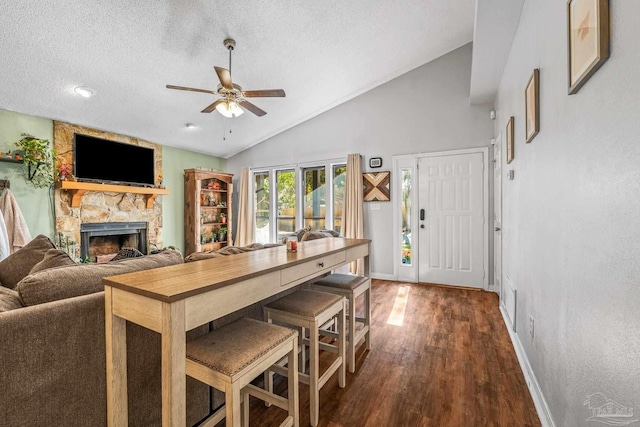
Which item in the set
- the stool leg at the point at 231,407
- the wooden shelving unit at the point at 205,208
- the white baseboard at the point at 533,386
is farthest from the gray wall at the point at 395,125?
the stool leg at the point at 231,407

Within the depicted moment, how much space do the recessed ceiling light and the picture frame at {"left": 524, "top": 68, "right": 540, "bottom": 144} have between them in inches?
175

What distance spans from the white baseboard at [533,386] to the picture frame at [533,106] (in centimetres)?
150

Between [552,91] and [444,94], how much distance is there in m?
3.03

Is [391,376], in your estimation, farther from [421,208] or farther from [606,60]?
[421,208]

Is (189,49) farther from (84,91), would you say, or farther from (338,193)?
(338,193)

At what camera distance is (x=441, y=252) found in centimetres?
426

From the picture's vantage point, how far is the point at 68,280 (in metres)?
1.16

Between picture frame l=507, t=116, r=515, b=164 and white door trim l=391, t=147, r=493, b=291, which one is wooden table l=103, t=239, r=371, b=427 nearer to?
picture frame l=507, t=116, r=515, b=164

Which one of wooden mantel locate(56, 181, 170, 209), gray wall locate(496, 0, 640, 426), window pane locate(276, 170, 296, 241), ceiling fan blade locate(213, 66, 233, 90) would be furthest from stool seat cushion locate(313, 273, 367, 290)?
wooden mantel locate(56, 181, 170, 209)

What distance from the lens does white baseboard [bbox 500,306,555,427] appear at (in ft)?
4.84

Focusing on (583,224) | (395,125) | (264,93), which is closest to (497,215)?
(395,125)

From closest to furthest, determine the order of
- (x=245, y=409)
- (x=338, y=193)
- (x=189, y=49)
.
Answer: (x=245, y=409)
(x=189, y=49)
(x=338, y=193)

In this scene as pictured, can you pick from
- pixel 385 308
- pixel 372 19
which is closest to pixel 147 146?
pixel 372 19

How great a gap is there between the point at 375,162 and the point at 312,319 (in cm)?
361
